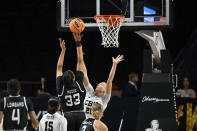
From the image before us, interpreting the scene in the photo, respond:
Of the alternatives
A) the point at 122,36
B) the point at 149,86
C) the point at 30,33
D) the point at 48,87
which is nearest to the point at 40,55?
the point at 30,33

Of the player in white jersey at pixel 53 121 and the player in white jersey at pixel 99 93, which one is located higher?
the player in white jersey at pixel 99 93

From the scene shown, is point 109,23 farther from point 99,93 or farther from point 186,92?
point 186,92

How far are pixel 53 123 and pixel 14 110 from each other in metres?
0.86

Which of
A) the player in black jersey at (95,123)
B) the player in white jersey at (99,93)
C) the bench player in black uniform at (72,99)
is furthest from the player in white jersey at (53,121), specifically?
the player in white jersey at (99,93)

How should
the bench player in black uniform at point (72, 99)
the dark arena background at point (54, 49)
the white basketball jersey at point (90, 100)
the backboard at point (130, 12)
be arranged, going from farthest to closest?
1. the dark arena background at point (54, 49)
2. the backboard at point (130, 12)
3. the white basketball jersey at point (90, 100)
4. the bench player in black uniform at point (72, 99)

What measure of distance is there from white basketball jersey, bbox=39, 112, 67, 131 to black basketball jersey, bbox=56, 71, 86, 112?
587mm

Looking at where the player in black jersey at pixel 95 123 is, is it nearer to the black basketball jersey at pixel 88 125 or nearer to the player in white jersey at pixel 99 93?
the black basketball jersey at pixel 88 125

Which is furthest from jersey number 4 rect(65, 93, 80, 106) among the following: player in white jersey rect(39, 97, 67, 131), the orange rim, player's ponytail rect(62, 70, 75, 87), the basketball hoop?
the orange rim

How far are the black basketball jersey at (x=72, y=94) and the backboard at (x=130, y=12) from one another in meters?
1.53

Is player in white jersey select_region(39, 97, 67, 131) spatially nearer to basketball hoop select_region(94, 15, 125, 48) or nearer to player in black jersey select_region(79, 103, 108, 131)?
player in black jersey select_region(79, 103, 108, 131)

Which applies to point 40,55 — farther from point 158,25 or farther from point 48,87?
point 158,25

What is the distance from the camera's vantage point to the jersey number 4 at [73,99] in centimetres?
818

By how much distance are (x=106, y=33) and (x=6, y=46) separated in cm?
1231

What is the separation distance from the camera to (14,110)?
808cm
